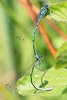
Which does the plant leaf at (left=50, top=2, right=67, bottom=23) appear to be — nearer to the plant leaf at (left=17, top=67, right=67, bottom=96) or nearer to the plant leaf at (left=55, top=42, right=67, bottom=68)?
the plant leaf at (left=55, top=42, right=67, bottom=68)

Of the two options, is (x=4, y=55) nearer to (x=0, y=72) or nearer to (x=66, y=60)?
(x=0, y=72)

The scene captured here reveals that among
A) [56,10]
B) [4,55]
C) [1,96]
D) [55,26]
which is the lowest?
[1,96]

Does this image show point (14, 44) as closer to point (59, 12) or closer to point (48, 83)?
point (48, 83)

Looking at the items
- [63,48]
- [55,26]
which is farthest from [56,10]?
[55,26]

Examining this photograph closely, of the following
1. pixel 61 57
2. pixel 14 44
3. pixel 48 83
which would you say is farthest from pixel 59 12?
pixel 14 44

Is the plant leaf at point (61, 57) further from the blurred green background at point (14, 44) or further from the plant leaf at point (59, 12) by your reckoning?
the blurred green background at point (14, 44)

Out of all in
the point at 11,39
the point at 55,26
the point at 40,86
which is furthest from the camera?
the point at 11,39
